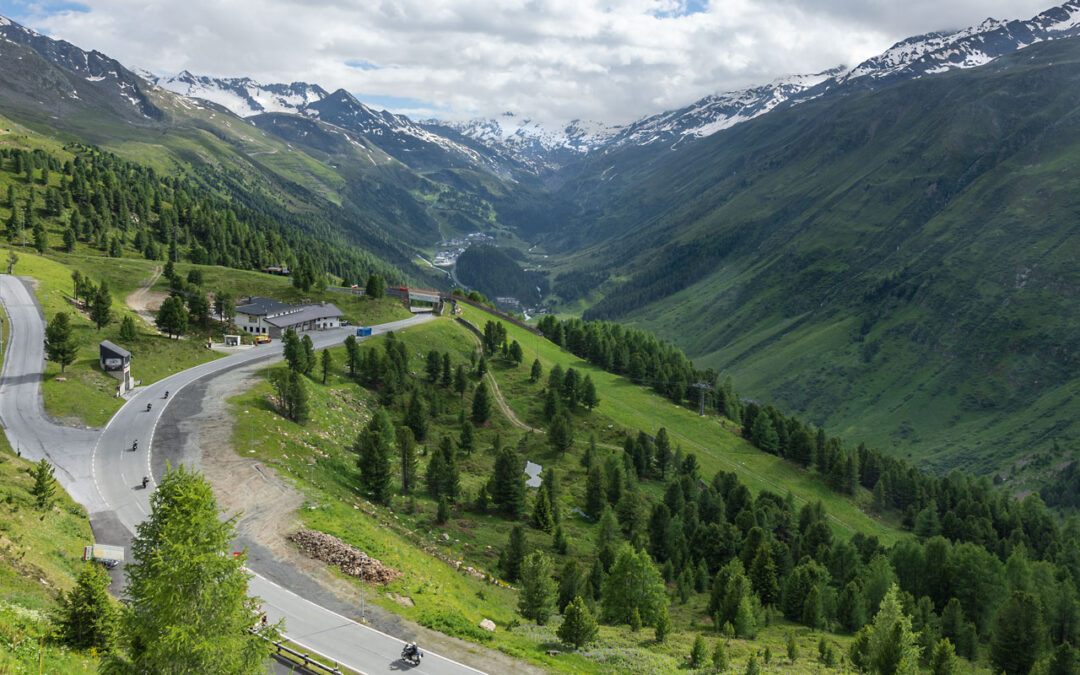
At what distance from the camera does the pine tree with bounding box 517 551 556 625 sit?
51.8 meters

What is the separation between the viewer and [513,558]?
6838cm

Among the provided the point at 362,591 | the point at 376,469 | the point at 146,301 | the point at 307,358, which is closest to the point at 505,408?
the point at 307,358

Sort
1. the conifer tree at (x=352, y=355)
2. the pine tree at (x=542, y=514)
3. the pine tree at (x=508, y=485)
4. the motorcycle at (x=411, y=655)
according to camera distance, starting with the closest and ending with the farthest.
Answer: the motorcycle at (x=411, y=655), the pine tree at (x=542, y=514), the pine tree at (x=508, y=485), the conifer tree at (x=352, y=355)

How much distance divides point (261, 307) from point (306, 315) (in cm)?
908

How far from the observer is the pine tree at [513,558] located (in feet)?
224

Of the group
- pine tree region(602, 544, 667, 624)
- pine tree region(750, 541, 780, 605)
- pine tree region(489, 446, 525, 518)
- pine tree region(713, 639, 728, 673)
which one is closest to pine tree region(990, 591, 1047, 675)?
pine tree region(750, 541, 780, 605)

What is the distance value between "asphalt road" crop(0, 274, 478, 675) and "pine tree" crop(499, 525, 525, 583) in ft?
94.6

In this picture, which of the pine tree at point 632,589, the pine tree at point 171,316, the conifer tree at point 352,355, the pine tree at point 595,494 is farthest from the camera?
the conifer tree at point 352,355

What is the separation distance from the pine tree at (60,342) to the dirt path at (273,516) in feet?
58.2

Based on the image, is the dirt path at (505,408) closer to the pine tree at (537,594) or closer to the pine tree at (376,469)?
the pine tree at (376,469)

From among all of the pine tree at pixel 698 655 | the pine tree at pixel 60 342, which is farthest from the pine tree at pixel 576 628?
the pine tree at pixel 60 342

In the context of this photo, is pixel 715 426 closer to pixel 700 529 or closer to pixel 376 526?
pixel 700 529

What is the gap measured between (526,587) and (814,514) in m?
79.0

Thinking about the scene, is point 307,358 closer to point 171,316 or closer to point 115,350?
point 171,316
